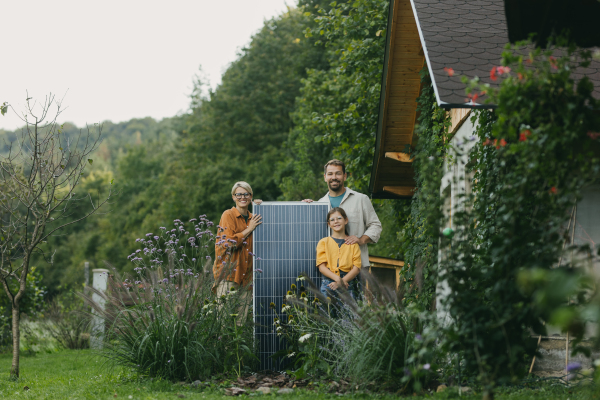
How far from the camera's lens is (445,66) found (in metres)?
5.56

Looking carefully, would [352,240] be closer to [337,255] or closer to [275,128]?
[337,255]

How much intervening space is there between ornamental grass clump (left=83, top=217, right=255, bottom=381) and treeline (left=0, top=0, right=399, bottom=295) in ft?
28.4

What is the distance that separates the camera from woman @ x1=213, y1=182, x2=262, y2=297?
6121 mm

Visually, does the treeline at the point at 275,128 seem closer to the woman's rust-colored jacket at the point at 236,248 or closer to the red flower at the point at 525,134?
the woman's rust-colored jacket at the point at 236,248

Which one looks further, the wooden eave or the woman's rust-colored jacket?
the wooden eave

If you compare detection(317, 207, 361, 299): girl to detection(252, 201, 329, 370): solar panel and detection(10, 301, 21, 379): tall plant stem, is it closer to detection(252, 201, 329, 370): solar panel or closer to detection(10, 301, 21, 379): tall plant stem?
detection(252, 201, 329, 370): solar panel

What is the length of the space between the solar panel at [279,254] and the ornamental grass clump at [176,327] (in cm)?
29

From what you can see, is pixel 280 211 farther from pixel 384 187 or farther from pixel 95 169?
pixel 95 169

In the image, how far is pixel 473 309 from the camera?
125 inches

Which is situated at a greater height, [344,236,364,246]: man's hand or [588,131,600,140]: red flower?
[588,131,600,140]: red flower

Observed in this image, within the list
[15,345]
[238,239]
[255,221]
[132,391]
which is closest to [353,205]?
[255,221]

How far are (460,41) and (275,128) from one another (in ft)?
78.2

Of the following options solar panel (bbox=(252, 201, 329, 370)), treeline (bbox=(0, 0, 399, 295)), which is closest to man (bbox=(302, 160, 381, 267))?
solar panel (bbox=(252, 201, 329, 370))

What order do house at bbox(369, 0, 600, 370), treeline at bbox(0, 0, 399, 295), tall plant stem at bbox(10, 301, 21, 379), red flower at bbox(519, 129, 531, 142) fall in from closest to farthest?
red flower at bbox(519, 129, 531, 142) < house at bbox(369, 0, 600, 370) < tall plant stem at bbox(10, 301, 21, 379) < treeline at bbox(0, 0, 399, 295)
